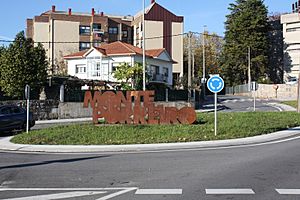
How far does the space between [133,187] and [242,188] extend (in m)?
2.12

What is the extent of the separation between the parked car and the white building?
29.4 metres

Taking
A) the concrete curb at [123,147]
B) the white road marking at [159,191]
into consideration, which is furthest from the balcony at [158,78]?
the white road marking at [159,191]

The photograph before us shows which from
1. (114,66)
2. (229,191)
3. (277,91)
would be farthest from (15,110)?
(277,91)

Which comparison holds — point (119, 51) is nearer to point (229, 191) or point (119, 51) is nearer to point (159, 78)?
point (159, 78)

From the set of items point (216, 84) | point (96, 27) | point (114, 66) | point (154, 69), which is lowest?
point (216, 84)

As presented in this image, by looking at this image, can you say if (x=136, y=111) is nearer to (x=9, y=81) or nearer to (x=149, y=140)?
(x=149, y=140)

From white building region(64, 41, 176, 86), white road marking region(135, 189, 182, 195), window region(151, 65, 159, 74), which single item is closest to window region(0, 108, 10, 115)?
white road marking region(135, 189, 182, 195)

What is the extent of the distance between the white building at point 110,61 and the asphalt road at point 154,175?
4090cm

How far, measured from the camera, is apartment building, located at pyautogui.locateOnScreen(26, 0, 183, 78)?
75938 millimetres

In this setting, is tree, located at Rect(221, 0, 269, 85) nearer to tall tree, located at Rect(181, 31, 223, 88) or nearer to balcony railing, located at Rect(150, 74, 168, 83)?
tall tree, located at Rect(181, 31, 223, 88)

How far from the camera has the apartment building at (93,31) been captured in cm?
7594

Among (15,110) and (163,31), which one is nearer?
(15,110)

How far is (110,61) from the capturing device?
56750 mm

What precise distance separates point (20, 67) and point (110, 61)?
22.2 metres
